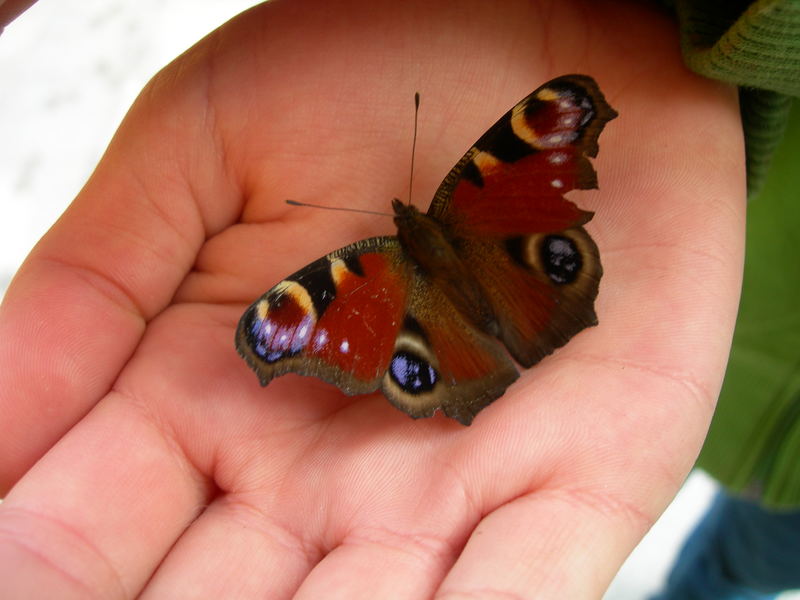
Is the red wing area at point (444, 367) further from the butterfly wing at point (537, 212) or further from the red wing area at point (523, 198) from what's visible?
the red wing area at point (523, 198)

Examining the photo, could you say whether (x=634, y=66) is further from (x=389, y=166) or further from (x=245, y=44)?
(x=245, y=44)

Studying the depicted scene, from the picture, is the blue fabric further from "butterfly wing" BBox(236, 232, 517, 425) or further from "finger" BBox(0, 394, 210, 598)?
"finger" BBox(0, 394, 210, 598)

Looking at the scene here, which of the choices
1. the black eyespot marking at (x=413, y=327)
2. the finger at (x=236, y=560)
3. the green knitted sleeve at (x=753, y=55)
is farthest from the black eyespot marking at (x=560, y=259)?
the finger at (x=236, y=560)

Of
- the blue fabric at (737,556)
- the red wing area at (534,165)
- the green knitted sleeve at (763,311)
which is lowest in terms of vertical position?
the blue fabric at (737,556)

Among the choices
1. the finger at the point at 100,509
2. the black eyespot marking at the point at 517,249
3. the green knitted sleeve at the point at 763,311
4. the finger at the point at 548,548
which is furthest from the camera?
the green knitted sleeve at the point at 763,311

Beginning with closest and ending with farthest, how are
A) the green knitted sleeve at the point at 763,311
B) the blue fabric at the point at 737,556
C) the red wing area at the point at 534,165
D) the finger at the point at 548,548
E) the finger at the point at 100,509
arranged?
the finger at the point at 548,548 < the finger at the point at 100,509 < the red wing area at the point at 534,165 < the green knitted sleeve at the point at 763,311 < the blue fabric at the point at 737,556

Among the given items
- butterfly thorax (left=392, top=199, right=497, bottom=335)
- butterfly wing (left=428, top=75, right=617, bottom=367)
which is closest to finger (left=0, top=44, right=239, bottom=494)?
butterfly thorax (left=392, top=199, right=497, bottom=335)
